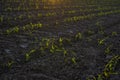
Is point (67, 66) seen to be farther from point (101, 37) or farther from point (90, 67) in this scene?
point (101, 37)

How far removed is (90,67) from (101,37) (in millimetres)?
4328

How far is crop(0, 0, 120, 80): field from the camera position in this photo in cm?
825

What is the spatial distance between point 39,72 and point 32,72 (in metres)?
0.23

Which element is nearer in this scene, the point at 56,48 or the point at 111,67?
the point at 111,67

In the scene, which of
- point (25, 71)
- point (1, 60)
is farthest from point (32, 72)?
point (1, 60)

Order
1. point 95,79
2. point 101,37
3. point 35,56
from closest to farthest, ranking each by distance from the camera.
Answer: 1. point 95,79
2. point 35,56
3. point 101,37

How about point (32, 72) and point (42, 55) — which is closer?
point (32, 72)

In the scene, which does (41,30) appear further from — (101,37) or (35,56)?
(35,56)

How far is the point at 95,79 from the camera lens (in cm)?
774

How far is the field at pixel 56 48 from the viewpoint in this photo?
27.1ft

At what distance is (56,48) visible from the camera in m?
10.5

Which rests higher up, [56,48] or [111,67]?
[56,48]

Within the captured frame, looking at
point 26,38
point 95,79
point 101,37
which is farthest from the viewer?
point 101,37

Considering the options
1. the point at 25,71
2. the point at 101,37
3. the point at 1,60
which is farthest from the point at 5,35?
the point at 101,37
